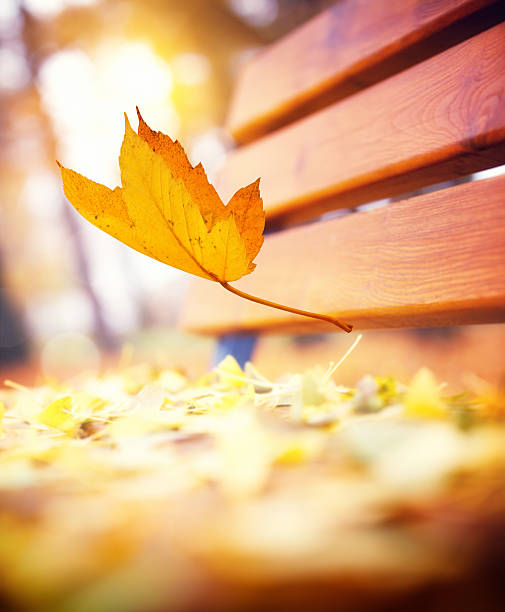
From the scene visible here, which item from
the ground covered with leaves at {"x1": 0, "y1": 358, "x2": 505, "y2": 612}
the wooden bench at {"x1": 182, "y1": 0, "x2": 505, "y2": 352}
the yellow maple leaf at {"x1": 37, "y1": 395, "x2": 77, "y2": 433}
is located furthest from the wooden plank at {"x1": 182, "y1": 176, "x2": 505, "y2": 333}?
the yellow maple leaf at {"x1": 37, "y1": 395, "x2": 77, "y2": 433}

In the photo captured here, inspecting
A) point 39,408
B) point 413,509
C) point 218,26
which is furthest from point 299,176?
point 218,26

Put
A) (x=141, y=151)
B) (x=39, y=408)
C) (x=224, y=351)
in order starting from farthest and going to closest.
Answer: (x=224, y=351) < (x=39, y=408) < (x=141, y=151)

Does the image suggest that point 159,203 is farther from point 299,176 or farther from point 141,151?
point 299,176

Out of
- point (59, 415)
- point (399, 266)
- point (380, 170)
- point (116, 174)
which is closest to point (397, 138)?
point (380, 170)

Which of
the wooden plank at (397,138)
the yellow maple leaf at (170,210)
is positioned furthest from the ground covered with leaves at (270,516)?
the wooden plank at (397,138)

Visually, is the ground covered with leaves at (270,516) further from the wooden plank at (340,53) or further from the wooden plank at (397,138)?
the wooden plank at (340,53)

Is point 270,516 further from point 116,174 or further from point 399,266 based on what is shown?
point 116,174
